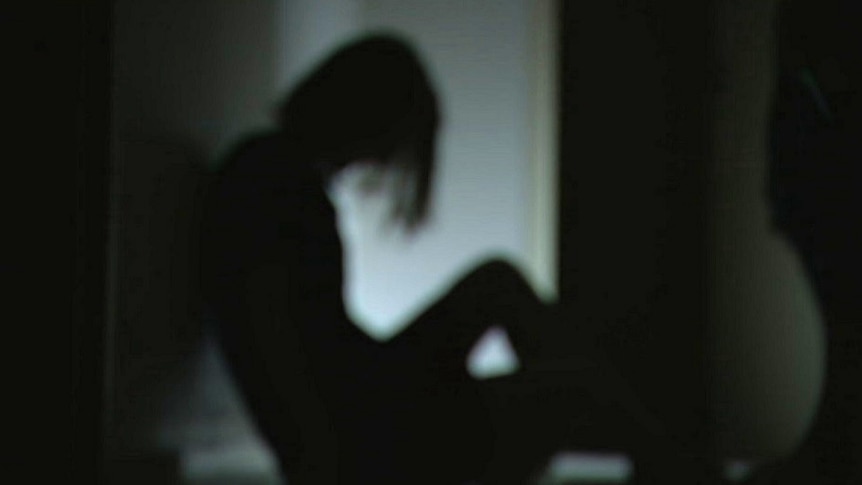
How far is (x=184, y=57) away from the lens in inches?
73.2

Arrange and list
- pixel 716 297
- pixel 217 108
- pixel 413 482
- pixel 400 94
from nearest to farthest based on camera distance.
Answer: pixel 413 482
pixel 400 94
pixel 217 108
pixel 716 297

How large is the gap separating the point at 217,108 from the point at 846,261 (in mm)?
1258

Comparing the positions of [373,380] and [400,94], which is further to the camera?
[400,94]

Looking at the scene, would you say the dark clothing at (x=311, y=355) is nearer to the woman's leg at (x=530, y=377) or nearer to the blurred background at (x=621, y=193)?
the woman's leg at (x=530, y=377)

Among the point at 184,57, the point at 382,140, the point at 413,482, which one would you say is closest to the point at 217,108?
the point at 184,57

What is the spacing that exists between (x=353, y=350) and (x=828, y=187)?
2.23ft

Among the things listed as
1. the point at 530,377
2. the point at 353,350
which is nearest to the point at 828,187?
the point at 530,377

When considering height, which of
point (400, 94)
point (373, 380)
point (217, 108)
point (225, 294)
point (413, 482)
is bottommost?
point (413, 482)

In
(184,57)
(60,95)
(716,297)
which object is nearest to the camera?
(60,95)

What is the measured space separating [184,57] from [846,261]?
122 cm

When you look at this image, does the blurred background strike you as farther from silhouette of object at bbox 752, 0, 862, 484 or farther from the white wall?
silhouette of object at bbox 752, 0, 862, 484

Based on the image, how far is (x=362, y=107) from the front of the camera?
5.04ft

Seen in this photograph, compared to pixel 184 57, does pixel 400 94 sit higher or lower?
lower

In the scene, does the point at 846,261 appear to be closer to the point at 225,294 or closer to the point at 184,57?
the point at 225,294
